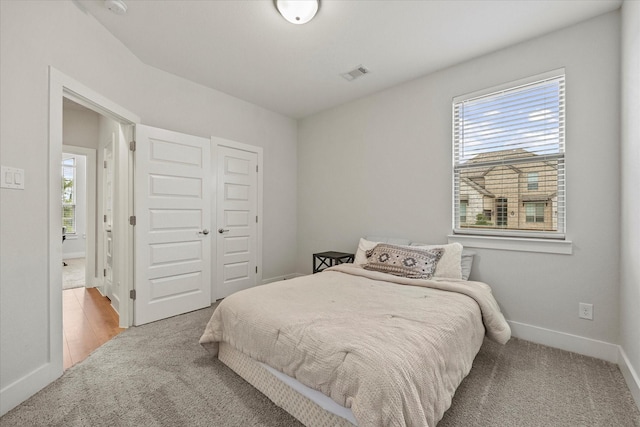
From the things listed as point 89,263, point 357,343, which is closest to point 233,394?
point 357,343

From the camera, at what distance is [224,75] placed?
10.6ft

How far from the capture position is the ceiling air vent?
9.90 feet

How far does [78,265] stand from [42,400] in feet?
17.5

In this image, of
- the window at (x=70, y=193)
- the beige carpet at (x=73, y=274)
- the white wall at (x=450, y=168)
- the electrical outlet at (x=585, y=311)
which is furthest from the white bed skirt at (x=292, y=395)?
the window at (x=70, y=193)

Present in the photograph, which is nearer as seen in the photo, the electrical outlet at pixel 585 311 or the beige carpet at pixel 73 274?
the electrical outlet at pixel 585 311

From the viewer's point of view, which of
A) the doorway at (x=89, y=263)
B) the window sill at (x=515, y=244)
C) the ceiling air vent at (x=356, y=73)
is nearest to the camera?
the window sill at (x=515, y=244)

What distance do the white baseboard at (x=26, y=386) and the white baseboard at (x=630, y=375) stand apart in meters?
3.55

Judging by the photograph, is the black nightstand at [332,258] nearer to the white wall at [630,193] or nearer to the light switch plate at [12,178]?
the white wall at [630,193]

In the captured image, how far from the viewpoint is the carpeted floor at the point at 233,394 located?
156cm

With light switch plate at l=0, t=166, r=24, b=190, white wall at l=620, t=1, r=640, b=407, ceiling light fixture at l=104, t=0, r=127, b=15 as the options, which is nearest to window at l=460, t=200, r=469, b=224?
white wall at l=620, t=1, r=640, b=407

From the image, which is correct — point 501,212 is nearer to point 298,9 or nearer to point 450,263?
point 450,263

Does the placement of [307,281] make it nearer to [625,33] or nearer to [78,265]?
[625,33]

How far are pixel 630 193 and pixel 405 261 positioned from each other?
1575 millimetres

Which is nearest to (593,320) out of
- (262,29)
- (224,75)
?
(262,29)
